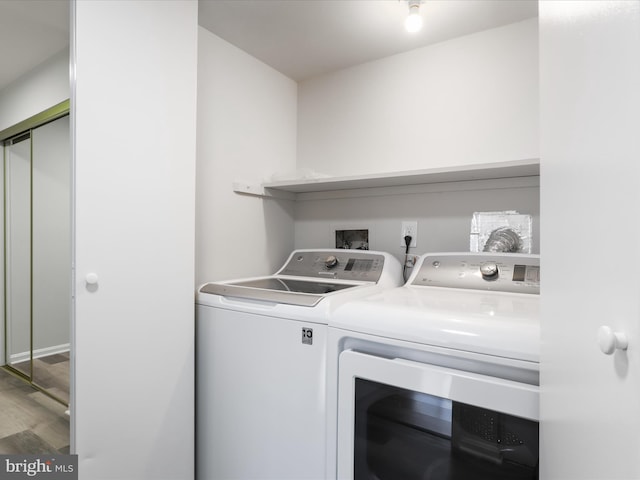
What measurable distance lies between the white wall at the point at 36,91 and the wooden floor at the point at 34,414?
0.93m

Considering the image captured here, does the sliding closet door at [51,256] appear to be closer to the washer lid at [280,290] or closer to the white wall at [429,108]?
the washer lid at [280,290]

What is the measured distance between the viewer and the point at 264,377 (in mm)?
1344

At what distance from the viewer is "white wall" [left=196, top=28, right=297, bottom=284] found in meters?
1.79

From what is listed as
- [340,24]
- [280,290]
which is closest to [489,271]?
[280,290]

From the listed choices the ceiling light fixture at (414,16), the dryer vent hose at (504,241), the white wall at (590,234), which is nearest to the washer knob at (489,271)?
the dryer vent hose at (504,241)

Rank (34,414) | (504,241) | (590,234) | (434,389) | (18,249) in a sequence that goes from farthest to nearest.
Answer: (504,241) → (18,249) → (34,414) → (434,389) → (590,234)

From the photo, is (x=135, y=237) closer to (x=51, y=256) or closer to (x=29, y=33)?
(x=51, y=256)

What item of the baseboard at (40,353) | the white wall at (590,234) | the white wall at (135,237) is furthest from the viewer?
the baseboard at (40,353)

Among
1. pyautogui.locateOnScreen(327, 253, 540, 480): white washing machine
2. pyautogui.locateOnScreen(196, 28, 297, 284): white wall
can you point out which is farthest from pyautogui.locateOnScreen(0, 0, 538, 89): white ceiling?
pyautogui.locateOnScreen(327, 253, 540, 480): white washing machine

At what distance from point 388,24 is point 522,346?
1519 mm

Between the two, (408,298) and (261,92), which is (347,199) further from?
(408,298)

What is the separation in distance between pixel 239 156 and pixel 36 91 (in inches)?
34.4

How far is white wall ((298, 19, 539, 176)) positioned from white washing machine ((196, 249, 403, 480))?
76 cm

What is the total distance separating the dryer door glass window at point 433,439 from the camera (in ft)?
3.01
